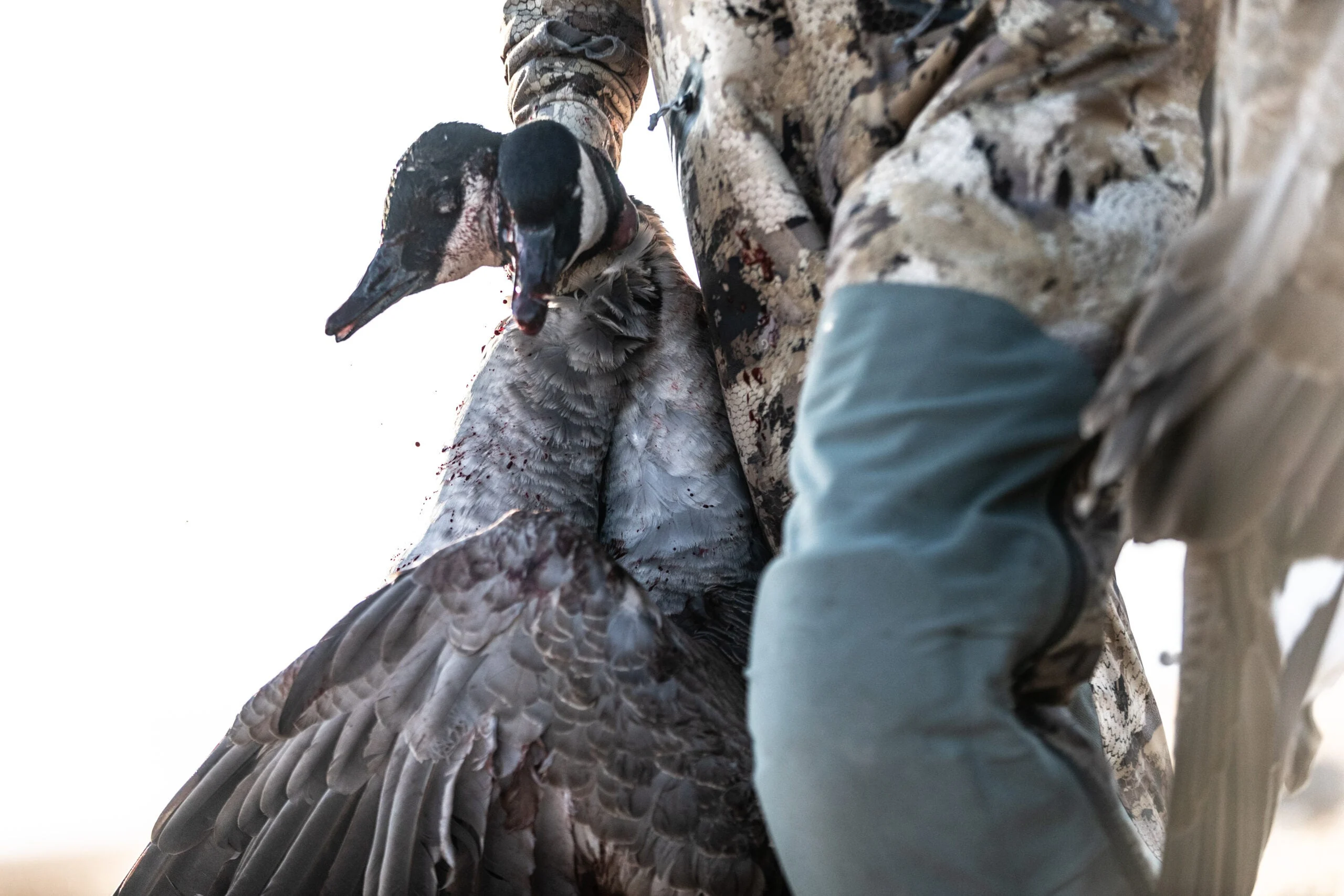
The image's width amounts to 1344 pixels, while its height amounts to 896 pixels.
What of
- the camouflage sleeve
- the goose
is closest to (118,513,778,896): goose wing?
the goose

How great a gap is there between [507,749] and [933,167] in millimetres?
616

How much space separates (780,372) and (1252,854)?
60 cm

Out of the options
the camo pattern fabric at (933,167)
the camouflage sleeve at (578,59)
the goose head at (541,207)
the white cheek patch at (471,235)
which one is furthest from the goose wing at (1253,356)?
the camouflage sleeve at (578,59)

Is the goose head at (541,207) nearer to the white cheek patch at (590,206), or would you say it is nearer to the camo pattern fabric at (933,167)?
the white cheek patch at (590,206)

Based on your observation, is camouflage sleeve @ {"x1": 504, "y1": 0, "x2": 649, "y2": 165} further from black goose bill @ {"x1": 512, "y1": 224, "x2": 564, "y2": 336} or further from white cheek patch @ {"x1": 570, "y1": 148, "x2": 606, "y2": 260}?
black goose bill @ {"x1": 512, "y1": 224, "x2": 564, "y2": 336}

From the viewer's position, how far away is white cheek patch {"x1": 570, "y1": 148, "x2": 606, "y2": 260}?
123cm

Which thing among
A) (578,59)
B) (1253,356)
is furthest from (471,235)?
(1253,356)

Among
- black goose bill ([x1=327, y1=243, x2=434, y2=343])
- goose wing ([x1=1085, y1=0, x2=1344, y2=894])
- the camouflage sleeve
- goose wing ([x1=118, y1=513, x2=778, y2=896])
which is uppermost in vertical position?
the camouflage sleeve

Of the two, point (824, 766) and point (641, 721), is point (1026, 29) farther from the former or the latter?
point (641, 721)

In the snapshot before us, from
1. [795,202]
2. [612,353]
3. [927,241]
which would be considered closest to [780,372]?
[795,202]

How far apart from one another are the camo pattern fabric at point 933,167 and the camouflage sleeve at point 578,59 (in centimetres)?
27

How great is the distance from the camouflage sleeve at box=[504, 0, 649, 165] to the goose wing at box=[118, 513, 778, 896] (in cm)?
68

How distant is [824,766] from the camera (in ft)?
2.35

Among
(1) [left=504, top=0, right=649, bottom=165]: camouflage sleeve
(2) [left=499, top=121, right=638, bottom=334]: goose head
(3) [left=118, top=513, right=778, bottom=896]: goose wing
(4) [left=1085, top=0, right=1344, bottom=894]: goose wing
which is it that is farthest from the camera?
(1) [left=504, top=0, right=649, bottom=165]: camouflage sleeve
